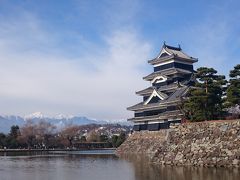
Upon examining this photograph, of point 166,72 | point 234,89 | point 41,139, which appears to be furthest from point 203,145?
point 41,139

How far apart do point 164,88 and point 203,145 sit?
25.1 metres

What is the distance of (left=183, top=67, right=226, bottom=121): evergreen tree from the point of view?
1227 inches

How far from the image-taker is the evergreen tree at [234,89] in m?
29.0

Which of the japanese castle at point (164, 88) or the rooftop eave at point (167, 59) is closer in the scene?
the japanese castle at point (164, 88)

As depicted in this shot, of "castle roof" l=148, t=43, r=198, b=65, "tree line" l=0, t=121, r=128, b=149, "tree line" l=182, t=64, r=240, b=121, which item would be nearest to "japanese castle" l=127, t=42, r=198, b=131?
"castle roof" l=148, t=43, r=198, b=65

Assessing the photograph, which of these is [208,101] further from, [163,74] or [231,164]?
[163,74]

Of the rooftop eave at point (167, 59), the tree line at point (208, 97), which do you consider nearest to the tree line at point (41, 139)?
the rooftop eave at point (167, 59)

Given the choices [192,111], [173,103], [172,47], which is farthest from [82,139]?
[192,111]

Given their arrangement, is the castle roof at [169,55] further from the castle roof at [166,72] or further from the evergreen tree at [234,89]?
the evergreen tree at [234,89]

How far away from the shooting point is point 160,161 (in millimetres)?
29438

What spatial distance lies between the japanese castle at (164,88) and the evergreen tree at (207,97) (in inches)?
537

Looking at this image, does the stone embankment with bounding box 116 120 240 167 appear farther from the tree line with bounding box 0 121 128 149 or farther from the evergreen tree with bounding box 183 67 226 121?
the tree line with bounding box 0 121 128 149

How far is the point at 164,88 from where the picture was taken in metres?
51.6

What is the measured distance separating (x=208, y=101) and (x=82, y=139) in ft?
200
